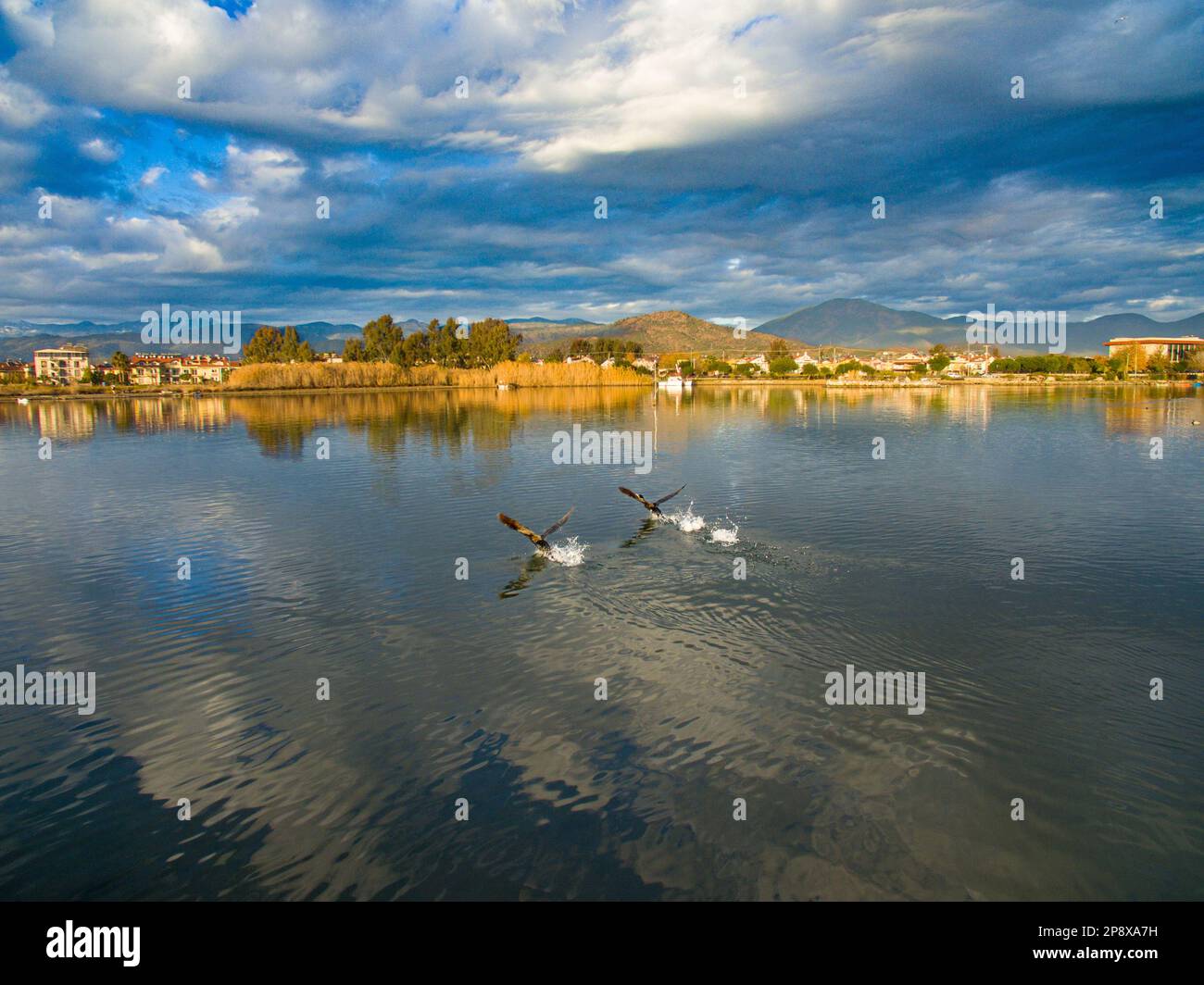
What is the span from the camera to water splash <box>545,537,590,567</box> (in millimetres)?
23562

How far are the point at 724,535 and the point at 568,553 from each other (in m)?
5.78

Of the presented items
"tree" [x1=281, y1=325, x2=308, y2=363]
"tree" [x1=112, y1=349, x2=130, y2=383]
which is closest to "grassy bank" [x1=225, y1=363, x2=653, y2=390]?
"tree" [x1=281, y1=325, x2=308, y2=363]

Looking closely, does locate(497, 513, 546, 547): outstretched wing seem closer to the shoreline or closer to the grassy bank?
the shoreline

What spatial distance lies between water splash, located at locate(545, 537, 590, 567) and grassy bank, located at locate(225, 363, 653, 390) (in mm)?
157126

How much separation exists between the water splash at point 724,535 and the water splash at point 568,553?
4.56 metres

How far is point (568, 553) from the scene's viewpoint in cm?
2434

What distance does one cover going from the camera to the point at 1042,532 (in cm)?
2659

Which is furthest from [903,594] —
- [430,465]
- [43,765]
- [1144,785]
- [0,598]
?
[430,465]

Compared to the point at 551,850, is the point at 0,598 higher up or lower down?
higher up

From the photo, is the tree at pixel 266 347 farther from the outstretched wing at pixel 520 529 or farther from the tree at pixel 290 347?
the outstretched wing at pixel 520 529

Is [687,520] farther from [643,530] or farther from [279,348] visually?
[279,348]

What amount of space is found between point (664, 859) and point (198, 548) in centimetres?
2170

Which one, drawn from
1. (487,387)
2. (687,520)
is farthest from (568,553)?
(487,387)
